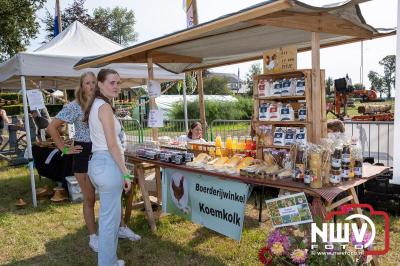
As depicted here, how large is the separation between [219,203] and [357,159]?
1.29 meters

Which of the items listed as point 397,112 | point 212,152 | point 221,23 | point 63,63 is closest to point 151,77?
point 212,152

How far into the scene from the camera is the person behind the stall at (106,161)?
104 inches

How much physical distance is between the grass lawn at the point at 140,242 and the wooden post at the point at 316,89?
1.40 meters

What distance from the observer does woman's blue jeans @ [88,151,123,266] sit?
8.92 ft

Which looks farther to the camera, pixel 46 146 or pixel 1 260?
pixel 46 146

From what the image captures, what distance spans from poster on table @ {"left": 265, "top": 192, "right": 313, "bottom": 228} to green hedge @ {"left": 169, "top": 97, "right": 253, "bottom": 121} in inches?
576

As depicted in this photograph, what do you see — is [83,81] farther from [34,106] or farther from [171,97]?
[171,97]

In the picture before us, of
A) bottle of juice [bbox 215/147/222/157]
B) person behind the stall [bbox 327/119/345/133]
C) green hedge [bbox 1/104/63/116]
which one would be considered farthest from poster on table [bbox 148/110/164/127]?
green hedge [bbox 1/104/63/116]

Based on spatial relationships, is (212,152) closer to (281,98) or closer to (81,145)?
(281,98)

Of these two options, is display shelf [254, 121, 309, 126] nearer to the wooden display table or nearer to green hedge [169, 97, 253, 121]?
the wooden display table

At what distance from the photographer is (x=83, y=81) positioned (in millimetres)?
3471

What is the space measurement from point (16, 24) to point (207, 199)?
2395cm

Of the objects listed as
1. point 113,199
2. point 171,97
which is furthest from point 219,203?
point 171,97

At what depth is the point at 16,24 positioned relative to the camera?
22.8 m
